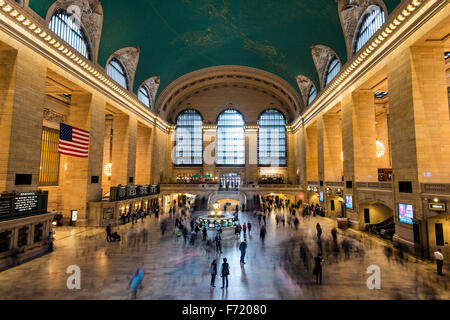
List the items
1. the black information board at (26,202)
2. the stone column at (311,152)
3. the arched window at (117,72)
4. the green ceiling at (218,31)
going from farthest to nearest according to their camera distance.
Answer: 1. the stone column at (311,152)
2. the arched window at (117,72)
3. the green ceiling at (218,31)
4. the black information board at (26,202)

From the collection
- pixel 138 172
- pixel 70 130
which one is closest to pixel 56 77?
pixel 70 130

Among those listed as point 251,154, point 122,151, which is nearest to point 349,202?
point 122,151

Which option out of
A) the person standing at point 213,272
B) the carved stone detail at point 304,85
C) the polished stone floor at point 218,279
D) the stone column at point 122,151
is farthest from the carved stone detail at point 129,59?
the person standing at point 213,272

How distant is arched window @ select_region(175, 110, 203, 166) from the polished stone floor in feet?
81.4

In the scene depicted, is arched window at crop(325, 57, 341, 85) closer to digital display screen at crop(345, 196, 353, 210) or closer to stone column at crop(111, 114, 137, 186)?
digital display screen at crop(345, 196, 353, 210)

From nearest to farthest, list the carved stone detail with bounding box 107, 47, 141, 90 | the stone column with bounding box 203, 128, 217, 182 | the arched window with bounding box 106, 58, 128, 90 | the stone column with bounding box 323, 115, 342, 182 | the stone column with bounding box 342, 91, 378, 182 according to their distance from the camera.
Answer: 1. the stone column with bounding box 342, 91, 378, 182
2. the arched window with bounding box 106, 58, 128, 90
3. the carved stone detail with bounding box 107, 47, 141, 90
4. the stone column with bounding box 323, 115, 342, 182
5. the stone column with bounding box 203, 128, 217, 182

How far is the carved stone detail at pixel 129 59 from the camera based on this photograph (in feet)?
66.7

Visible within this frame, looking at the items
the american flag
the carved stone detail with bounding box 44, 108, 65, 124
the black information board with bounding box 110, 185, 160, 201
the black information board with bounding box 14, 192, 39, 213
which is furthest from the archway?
the carved stone detail with bounding box 44, 108, 65, 124

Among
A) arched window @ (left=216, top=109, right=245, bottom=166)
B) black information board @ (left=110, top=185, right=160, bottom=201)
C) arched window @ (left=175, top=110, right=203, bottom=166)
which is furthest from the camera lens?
arched window @ (left=175, top=110, right=203, bottom=166)

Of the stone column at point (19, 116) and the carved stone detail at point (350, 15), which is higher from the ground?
the carved stone detail at point (350, 15)

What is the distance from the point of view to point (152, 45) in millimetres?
21594

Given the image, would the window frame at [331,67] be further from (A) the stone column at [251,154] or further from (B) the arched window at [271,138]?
(A) the stone column at [251,154]

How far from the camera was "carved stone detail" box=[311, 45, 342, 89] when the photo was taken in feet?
69.5

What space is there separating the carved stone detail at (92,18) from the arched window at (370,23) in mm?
17765
